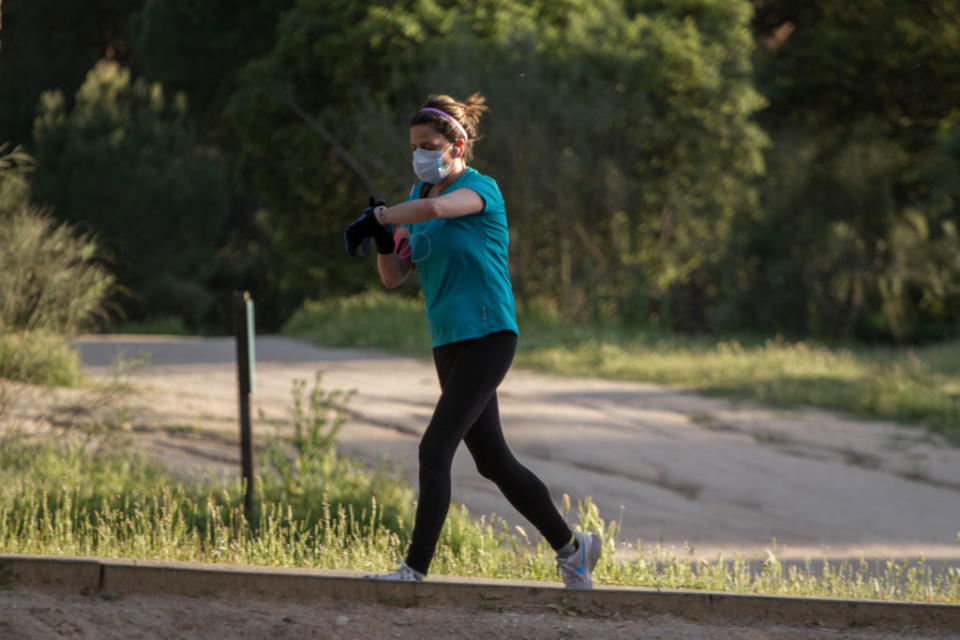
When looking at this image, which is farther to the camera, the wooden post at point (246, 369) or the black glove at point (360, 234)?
the wooden post at point (246, 369)

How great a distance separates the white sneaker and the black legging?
0.8 inches

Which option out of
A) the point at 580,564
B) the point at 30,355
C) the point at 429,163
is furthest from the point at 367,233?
the point at 30,355

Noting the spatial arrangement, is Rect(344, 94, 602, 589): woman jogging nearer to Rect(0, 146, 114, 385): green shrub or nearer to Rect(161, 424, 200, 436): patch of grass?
Rect(0, 146, 114, 385): green shrub

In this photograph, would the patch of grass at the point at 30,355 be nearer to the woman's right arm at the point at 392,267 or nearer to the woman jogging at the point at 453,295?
the woman's right arm at the point at 392,267

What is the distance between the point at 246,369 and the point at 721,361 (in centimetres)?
1071

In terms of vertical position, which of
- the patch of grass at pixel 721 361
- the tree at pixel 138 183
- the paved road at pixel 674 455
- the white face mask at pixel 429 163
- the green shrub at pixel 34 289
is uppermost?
the tree at pixel 138 183

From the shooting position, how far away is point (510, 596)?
4.21 meters

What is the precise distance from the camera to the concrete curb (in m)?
4.17

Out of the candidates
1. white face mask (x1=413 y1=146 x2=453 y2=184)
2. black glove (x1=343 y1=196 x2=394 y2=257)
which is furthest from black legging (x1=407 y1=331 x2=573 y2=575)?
white face mask (x1=413 y1=146 x2=453 y2=184)

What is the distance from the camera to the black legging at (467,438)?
4.19 meters

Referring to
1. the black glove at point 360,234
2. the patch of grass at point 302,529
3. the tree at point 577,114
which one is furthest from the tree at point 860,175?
the black glove at point 360,234

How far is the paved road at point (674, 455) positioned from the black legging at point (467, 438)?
2.32m

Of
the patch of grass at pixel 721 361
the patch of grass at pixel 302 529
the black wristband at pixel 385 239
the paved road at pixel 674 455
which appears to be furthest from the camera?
the patch of grass at pixel 721 361

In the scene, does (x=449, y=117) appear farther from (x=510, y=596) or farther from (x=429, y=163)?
(x=510, y=596)
